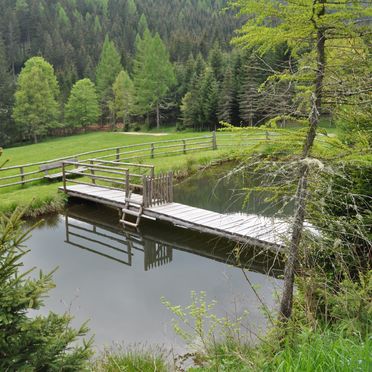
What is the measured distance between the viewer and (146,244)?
454 inches

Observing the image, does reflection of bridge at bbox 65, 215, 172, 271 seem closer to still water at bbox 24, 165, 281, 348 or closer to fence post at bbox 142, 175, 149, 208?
still water at bbox 24, 165, 281, 348

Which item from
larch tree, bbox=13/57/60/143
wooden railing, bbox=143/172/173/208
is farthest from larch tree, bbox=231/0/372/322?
larch tree, bbox=13/57/60/143

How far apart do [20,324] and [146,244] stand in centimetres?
822

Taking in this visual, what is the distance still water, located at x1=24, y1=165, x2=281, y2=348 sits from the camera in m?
7.33

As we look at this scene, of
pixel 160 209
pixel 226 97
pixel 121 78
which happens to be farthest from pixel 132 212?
pixel 121 78

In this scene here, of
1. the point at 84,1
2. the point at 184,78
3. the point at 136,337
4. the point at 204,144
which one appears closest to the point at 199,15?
the point at 84,1

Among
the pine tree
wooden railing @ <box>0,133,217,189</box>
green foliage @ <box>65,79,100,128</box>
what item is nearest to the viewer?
wooden railing @ <box>0,133,217,189</box>

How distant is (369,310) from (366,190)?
2.25 m

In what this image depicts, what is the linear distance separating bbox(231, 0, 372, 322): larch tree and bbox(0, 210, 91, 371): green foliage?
2.68 m

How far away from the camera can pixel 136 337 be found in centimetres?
692

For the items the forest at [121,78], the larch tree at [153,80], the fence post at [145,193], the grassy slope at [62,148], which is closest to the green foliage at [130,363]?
the fence post at [145,193]

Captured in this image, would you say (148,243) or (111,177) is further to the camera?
(111,177)

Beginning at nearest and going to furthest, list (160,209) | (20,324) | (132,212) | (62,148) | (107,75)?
(20,324) → (160,209) → (132,212) → (62,148) → (107,75)

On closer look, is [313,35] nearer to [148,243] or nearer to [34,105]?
[148,243]
